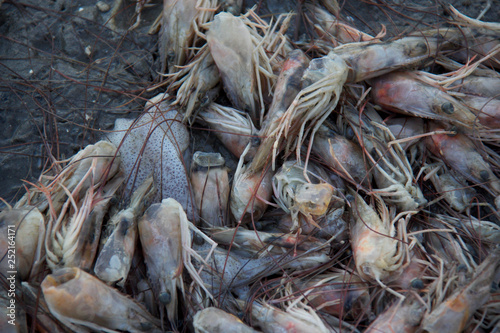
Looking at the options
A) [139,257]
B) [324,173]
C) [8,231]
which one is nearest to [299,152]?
[324,173]

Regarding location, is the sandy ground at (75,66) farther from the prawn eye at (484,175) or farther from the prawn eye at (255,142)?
the prawn eye at (484,175)

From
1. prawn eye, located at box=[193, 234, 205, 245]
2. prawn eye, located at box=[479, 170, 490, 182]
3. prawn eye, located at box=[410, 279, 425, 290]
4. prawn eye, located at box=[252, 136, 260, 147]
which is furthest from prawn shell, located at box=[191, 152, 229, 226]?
prawn eye, located at box=[479, 170, 490, 182]

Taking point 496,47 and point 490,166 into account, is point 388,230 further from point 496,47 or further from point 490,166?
point 496,47

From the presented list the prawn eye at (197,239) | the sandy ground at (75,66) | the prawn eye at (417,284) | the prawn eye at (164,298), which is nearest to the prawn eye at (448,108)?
the sandy ground at (75,66)

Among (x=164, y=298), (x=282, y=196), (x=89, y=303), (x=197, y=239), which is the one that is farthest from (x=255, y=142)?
(x=89, y=303)

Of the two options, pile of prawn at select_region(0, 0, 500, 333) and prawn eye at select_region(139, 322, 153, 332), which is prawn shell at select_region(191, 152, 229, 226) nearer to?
pile of prawn at select_region(0, 0, 500, 333)

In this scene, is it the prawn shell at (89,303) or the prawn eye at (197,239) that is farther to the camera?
the prawn eye at (197,239)
